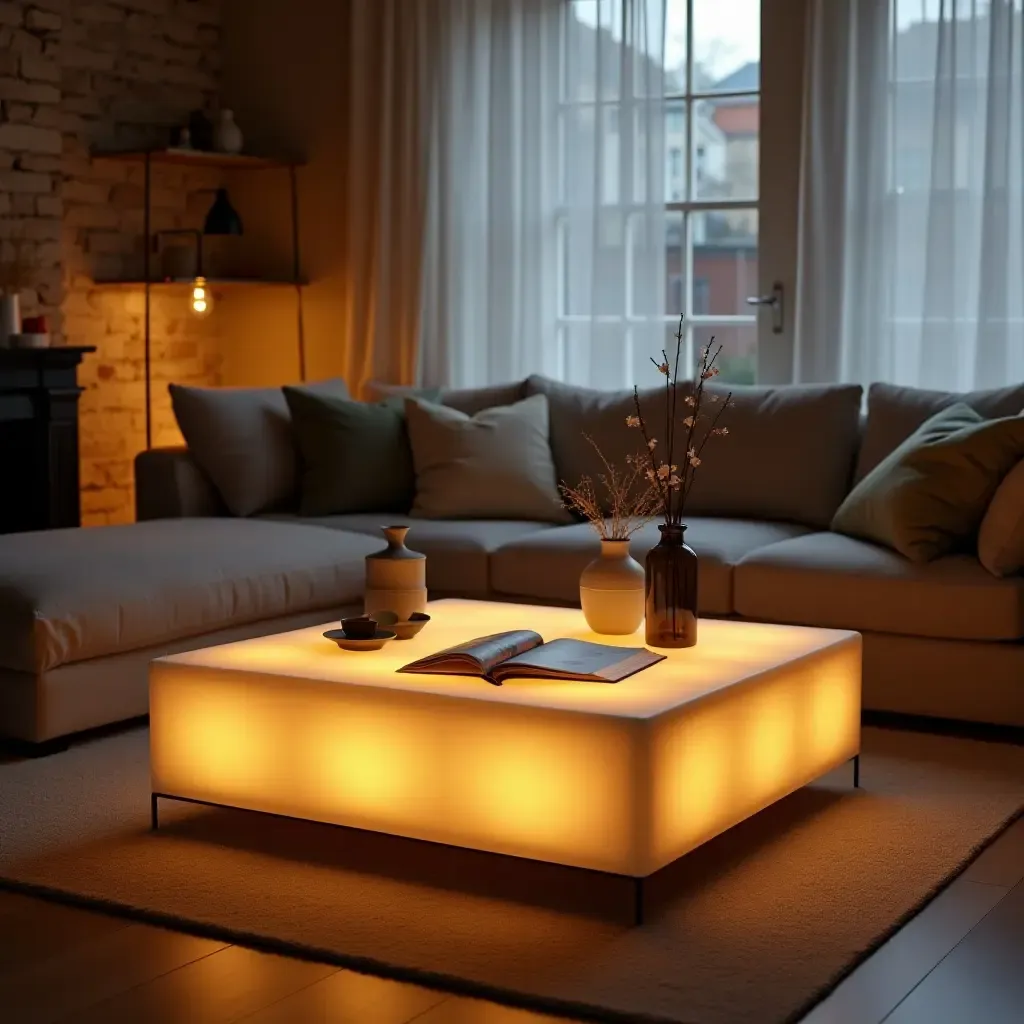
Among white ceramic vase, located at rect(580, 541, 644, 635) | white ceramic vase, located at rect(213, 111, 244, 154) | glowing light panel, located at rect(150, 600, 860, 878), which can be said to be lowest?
glowing light panel, located at rect(150, 600, 860, 878)

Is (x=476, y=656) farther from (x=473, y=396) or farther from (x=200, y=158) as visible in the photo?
(x=200, y=158)

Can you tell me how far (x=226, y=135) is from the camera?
6.52 m

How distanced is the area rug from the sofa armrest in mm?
1741

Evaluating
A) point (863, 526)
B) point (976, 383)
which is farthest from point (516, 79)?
point (863, 526)

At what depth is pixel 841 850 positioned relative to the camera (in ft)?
10.3

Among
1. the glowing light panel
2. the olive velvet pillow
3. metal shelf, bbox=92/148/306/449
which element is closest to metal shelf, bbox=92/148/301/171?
metal shelf, bbox=92/148/306/449

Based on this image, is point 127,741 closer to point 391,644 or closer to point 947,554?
point 391,644

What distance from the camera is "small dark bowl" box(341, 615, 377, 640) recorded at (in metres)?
3.36

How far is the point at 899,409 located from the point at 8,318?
10.2 feet

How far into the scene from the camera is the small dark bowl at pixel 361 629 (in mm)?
3355

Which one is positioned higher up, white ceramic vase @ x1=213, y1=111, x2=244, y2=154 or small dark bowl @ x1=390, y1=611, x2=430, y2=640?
white ceramic vase @ x1=213, y1=111, x2=244, y2=154

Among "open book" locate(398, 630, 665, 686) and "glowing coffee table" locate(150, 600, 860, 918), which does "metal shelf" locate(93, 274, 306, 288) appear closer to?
"glowing coffee table" locate(150, 600, 860, 918)

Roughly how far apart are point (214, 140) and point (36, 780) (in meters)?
3.57

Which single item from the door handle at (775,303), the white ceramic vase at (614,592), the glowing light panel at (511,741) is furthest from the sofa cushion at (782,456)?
the white ceramic vase at (614,592)
